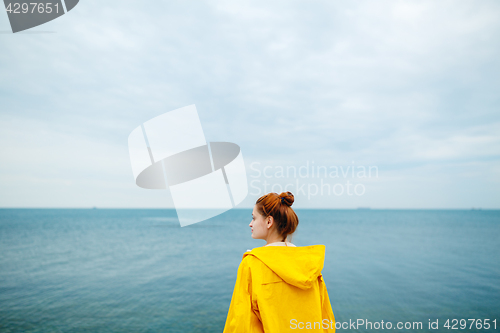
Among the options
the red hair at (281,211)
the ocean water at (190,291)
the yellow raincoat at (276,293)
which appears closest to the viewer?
the yellow raincoat at (276,293)

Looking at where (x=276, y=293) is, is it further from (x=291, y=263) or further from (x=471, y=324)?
(x=471, y=324)

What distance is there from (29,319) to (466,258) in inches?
1189

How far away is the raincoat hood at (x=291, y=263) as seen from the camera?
173cm

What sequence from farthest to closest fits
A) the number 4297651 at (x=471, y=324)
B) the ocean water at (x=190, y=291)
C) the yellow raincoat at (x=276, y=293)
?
the ocean water at (x=190, y=291)
the number 4297651 at (x=471, y=324)
the yellow raincoat at (x=276, y=293)

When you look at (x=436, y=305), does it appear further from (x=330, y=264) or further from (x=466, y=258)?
(x=466, y=258)

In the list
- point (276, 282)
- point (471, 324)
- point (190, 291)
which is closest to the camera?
point (276, 282)

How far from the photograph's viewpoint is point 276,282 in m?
1.77

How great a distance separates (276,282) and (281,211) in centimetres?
45

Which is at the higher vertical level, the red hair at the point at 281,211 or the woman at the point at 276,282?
the red hair at the point at 281,211

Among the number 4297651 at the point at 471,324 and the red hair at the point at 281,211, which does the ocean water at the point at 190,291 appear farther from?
the red hair at the point at 281,211

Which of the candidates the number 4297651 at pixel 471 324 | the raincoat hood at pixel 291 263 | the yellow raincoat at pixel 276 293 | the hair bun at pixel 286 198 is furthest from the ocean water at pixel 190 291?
the hair bun at pixel 286 198

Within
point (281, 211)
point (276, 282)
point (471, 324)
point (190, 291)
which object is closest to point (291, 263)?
point (276, 282)

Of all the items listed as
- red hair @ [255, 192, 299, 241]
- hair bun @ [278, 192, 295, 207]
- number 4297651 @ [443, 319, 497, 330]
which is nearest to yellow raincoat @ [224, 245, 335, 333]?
red hair @ [255, 192, 299, 241]

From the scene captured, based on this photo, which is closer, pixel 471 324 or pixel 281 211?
pixel 281 211
